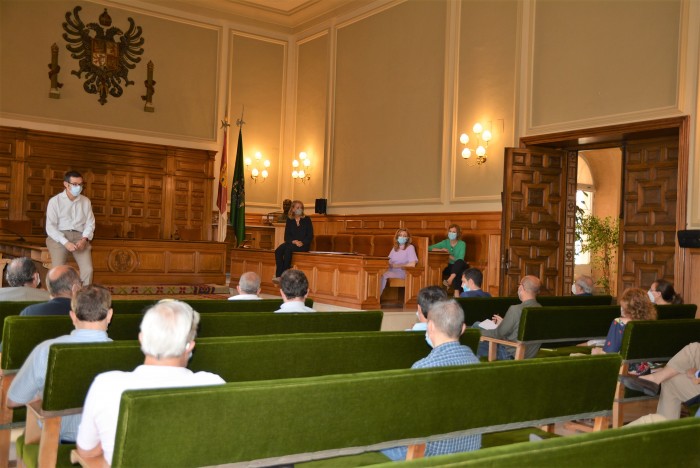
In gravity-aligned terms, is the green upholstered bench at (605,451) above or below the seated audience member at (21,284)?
below

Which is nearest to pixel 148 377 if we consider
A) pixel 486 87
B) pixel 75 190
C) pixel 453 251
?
pixel 75 190

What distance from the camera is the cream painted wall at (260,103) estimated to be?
575 inches

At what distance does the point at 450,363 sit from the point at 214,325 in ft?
5.62

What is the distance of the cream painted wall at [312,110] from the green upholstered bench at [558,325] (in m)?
9.34

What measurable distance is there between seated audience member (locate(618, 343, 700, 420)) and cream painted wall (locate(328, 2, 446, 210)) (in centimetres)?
766

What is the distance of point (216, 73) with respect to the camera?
1434cm

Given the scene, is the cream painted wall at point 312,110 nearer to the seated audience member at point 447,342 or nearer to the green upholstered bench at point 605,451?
the seated audience member at point 447,342

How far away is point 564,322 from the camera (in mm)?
4980

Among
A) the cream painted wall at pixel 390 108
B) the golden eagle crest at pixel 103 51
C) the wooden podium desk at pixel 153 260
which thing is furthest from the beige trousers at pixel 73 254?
the golden eagle crest at pixel 103 51

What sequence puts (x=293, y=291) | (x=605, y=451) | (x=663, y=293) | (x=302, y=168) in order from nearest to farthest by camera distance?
(x=605, y=451)
(x=293, y=291)
(x=663, y=293)
(x=302, y=168)

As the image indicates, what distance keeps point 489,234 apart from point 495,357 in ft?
16.6

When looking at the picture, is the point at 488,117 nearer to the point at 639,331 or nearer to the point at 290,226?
the point at 290,226

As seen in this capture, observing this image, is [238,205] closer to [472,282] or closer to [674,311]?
[472,282]

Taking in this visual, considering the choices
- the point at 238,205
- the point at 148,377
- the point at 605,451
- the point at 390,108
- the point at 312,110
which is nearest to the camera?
the point at 605,451
